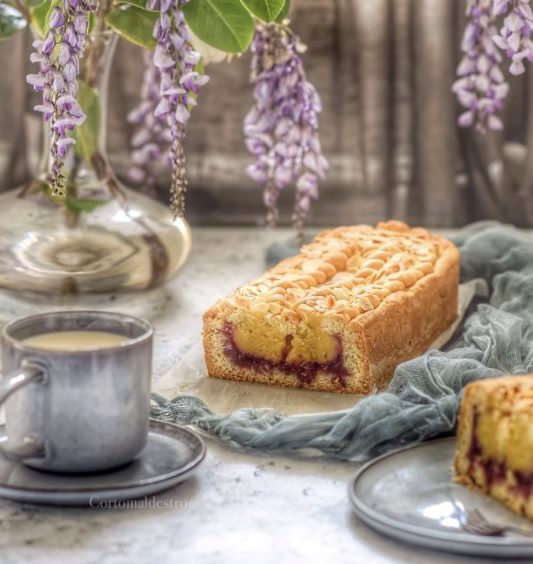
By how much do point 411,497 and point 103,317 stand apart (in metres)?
0.38

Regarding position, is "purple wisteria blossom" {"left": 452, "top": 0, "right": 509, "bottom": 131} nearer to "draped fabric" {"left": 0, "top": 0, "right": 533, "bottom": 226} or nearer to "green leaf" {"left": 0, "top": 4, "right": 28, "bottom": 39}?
"draped fabric" {"left": 0, "top": 0, "right": 533, "bottom": 226}

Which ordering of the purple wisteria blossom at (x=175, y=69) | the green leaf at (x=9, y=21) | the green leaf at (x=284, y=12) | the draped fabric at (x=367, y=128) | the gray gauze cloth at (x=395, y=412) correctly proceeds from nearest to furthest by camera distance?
1. the gray gauze cloth at (x=395, y=412)
2. the purple wisteria blossom at (x=175, y=69)
3. the green leaf at (x=284, y=12)
4. the green leaf at (x=9, y=21)
5. the draped fabric at (x=367, y=128)

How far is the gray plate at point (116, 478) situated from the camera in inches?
44.4

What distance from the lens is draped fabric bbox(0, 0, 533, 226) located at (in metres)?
2.56

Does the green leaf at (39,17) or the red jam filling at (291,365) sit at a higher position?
the green leaf at (39,17)

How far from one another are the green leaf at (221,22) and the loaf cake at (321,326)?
34cm

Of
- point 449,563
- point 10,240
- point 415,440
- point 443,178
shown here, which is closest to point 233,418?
point 415,440

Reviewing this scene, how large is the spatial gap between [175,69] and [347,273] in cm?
45

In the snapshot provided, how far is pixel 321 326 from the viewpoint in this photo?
1538mm

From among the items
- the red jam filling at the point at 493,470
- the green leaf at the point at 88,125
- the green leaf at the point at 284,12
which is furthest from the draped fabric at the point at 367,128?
the red jam filling at the point at 493,470

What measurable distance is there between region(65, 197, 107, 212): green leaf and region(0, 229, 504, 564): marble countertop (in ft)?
2.11

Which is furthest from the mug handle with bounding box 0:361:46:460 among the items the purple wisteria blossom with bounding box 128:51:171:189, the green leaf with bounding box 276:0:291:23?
the purple wisteria blossom with bounding box 128:51:171:189

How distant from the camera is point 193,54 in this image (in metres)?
1.46

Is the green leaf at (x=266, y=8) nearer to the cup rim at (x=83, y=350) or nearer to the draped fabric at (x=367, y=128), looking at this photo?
the cup rim at (x=83, y=350)
